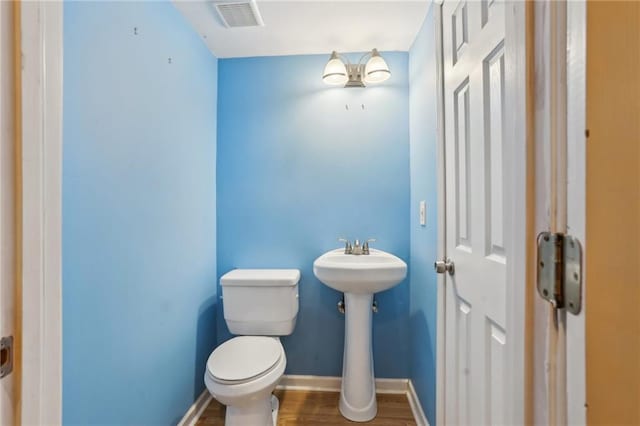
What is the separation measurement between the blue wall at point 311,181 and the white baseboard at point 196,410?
1.08 feet

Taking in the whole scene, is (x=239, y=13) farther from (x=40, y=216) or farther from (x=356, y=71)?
(x=40, y=216)

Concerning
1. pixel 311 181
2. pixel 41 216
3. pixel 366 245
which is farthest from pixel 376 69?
pixel 41 216

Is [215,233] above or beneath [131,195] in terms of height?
beneath

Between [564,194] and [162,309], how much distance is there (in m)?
1.45

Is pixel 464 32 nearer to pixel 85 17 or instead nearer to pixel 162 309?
pixel 85 17

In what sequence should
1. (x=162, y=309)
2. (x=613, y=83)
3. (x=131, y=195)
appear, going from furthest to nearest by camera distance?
(x=162, y=309) → (x=131, y=195) → (x=613, y=83)

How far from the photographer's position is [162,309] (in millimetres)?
1330

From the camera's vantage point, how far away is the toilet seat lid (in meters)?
1.28

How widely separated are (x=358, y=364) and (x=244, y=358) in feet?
2.01

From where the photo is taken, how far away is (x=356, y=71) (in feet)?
5.94

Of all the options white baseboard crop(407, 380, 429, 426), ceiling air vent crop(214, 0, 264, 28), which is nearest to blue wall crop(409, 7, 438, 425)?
white baseboard crop(407, 380, 429, 426)

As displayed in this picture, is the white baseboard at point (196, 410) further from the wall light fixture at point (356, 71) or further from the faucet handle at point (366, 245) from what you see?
the wall light fixture at point (356, 71)

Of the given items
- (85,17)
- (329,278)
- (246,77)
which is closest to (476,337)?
(329,278)

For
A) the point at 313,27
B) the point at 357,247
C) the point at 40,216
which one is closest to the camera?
the point at 40,216
